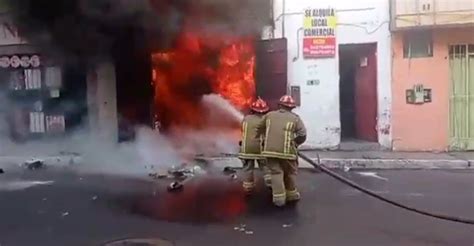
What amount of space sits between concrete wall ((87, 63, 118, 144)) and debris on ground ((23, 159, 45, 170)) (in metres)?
1.66

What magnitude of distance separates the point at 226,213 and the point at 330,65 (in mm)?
5992

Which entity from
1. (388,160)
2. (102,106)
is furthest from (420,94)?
(102,106)

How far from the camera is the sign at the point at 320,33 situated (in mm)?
12414

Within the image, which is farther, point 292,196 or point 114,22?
point 114,22

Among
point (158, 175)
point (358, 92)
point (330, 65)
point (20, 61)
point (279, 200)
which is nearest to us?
point (279, 200)

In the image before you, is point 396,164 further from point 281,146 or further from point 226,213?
point 226,213

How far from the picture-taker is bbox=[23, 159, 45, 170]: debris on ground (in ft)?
38.0

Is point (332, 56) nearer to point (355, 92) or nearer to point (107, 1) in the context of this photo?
point (355, 92)

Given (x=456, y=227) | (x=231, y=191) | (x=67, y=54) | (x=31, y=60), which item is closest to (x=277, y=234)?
(x=456, y=227)

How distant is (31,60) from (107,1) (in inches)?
212

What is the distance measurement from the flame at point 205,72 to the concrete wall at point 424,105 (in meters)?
2.87

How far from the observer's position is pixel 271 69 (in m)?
12.4

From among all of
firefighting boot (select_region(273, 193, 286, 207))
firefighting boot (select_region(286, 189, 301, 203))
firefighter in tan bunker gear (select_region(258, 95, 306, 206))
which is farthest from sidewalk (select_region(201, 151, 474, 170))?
firefighting boot (select_region(273, 193, 286, 207))

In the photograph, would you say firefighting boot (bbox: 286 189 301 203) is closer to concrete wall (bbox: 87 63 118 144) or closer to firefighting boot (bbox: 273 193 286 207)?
firefighting boot (bbox: 273 193 286 207)
